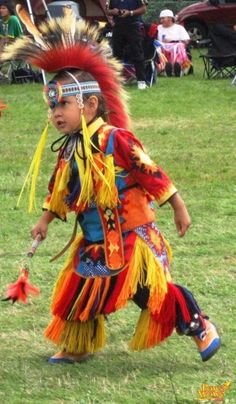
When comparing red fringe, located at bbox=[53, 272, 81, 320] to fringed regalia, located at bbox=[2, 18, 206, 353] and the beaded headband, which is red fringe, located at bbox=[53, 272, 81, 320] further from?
the beaded headband

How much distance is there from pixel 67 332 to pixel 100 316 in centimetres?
16

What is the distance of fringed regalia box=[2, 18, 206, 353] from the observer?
3.89m

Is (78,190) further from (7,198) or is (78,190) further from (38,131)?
(38,131)

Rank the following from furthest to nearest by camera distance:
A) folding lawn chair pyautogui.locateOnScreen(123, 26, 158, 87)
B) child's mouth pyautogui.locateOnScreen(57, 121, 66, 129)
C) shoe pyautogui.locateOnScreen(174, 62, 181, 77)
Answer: shoe pyautogui.locateOnScreen(174, 62, 181, 77) < folding lawn chair pyautogui.locateOnScreen(123, 26, 158, 87) < child's mouth pyautogui.locateOnScreen(57, 121, 66, 129)

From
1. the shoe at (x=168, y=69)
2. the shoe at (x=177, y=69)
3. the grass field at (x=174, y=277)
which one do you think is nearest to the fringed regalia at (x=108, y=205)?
the grass field at (x=174, y=277)

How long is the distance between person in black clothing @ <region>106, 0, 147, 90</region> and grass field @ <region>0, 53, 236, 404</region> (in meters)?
3.28

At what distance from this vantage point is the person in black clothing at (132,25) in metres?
14.3

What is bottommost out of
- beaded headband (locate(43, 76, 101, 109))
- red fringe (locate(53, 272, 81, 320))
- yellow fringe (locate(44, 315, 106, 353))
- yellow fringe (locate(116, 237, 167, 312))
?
yellow fringe (locate(44, 315, 106, 353))

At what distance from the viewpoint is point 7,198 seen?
7.35m

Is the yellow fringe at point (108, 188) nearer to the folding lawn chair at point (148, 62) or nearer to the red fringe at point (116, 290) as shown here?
the red fringe at point (116, 290)

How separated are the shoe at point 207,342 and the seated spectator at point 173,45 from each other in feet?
40.8

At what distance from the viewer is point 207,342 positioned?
4.00m

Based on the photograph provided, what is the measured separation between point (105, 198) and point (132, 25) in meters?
10.7

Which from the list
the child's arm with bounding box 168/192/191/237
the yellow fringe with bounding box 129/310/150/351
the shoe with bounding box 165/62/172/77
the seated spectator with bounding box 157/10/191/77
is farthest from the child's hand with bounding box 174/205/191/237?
the shoe with bounding box 165/62/172/77
